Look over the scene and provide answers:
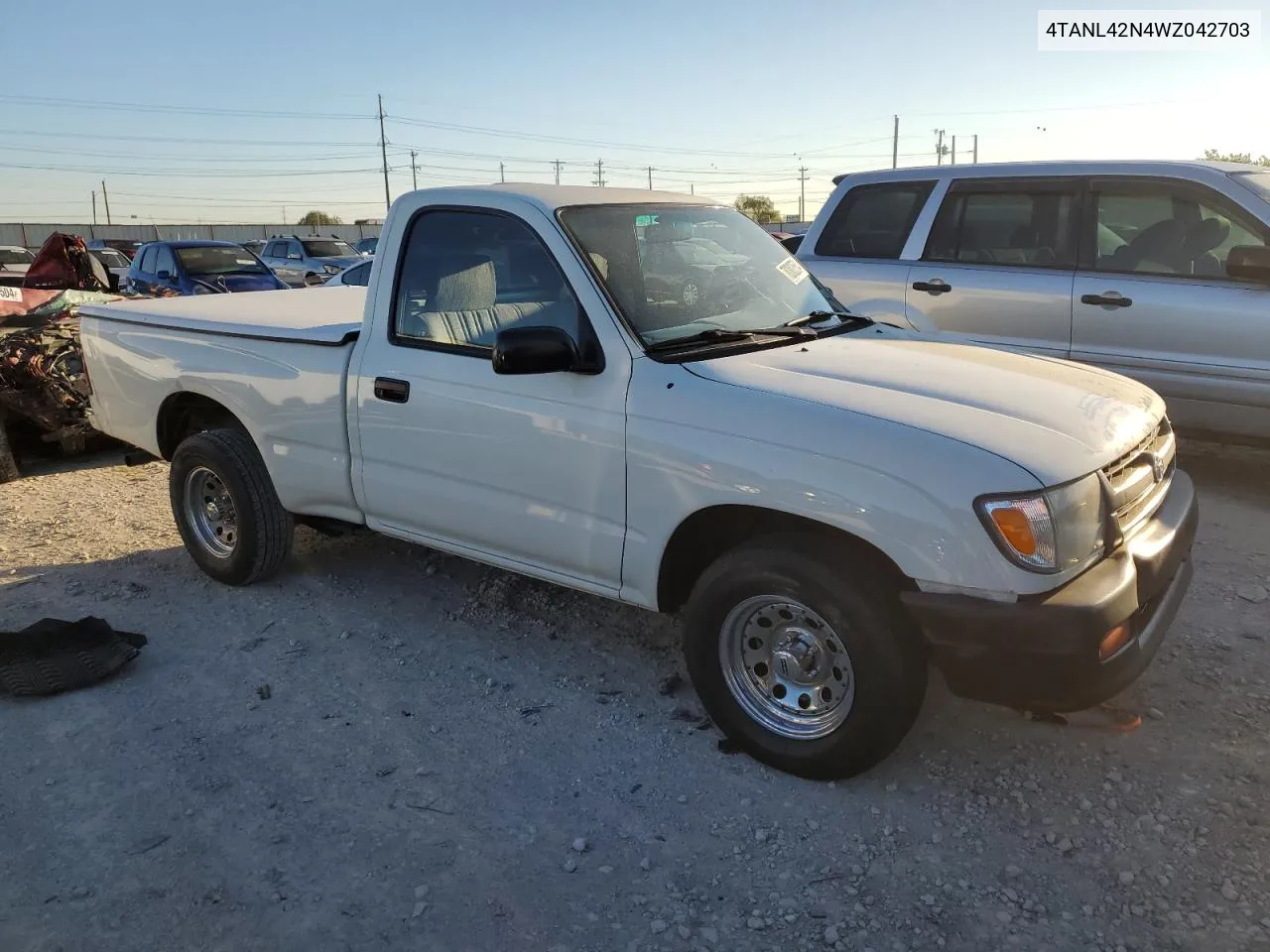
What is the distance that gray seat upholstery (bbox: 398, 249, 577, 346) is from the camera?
381 centimetres

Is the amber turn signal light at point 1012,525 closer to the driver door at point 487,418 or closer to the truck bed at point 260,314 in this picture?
the driver door at point 487,418

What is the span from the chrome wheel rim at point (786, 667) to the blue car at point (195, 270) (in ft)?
42.6

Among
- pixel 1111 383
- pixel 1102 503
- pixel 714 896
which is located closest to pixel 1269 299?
pixel 1111 383

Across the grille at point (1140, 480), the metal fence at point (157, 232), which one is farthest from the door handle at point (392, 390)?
the metal fence at point (157, 232)

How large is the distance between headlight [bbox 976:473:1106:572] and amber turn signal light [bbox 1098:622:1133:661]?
0.22m

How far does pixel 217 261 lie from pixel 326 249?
9765mm

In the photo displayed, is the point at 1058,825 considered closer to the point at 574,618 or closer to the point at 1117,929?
the point at 1117,929

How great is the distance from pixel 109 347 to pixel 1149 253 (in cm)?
620

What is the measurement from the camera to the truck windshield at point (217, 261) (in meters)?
15.0

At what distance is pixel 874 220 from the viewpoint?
23.3 ft

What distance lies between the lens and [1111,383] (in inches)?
142

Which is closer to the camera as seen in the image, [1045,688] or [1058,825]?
[1045,688]

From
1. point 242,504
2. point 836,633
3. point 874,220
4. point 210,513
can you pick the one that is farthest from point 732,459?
point 874,220

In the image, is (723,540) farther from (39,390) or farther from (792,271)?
Answer: (39,390)
